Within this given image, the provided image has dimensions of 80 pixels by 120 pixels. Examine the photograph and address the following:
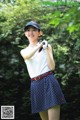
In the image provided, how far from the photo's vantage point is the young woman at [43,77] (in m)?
4.26

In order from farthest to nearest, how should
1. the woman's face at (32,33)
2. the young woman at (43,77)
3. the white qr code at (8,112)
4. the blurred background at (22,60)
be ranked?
the blurred background at (22,60) → the white qr code at (8,112) → the woman's face at (32,33) → the young woman at (43,77)

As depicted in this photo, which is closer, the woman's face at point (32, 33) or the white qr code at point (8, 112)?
the woman's face at point (32, 33)

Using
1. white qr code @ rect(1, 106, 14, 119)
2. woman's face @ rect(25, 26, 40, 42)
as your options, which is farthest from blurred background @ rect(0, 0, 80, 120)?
woman's face @ rect(25, 26, 40, 42)

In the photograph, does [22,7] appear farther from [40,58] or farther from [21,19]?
[40,58]

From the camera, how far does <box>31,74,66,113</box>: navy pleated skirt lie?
4289 mm

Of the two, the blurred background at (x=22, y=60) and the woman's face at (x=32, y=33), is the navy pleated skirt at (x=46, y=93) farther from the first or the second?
the blurred background at (x=22, y=60)

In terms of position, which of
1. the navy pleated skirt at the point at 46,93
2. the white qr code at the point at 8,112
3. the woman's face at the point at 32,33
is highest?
the woman's face at the point at 32,33

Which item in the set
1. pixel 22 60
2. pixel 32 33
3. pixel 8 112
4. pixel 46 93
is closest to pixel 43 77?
pixel 46 93

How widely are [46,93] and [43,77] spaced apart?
0.18m

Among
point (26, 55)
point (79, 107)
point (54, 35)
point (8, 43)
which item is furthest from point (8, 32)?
point (26, 55)

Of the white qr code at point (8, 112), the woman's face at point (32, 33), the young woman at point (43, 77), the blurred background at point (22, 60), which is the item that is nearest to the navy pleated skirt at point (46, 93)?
the young woman at point (43, 77)

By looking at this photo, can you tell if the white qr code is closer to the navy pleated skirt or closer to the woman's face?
the navy pleated skirt

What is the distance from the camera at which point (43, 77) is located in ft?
14.1

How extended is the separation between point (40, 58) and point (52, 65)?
0.15m
